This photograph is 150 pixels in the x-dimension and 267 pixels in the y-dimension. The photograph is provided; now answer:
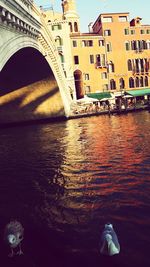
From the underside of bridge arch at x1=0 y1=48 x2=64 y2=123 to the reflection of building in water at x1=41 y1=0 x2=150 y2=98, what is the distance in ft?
35.1

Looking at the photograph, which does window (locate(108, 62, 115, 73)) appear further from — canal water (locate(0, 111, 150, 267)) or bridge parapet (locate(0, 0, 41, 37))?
canal water (locate(0, 111, 150, 267))

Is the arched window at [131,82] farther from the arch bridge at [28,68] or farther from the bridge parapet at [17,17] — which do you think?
the bridge parapet at [17,17]

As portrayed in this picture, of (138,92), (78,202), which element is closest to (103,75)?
(138,92)

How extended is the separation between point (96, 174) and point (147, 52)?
149 feet

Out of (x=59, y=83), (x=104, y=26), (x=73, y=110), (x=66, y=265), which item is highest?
(x=104, y=26)

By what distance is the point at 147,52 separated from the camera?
51.7m

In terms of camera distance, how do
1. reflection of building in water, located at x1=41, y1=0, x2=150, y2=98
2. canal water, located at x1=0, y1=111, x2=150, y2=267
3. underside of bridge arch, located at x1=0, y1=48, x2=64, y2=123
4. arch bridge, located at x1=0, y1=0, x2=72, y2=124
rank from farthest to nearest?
reflection of building in water, located at x1=41, y1=0, x2=150, y2=98
underside of bridge arch, located at x1=0, y1=48, x2=64, y2=123
arch bridge, located at x1=0, y1=0, x2=72, y2=124
canal water, located at x1=0, y1=111, x2=150, y2=267

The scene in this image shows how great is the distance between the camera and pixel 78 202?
9.09 metres

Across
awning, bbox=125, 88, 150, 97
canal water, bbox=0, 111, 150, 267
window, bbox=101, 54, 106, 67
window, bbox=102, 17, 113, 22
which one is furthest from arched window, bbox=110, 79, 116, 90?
canal water, bbox=0, 111, 150, 267

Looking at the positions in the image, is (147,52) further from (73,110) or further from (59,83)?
(59,83)

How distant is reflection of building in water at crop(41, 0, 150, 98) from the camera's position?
48.8 meters

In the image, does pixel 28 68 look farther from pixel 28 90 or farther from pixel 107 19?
pixel 107 19

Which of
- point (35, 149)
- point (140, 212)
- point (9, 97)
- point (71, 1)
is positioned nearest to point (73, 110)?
point (9, 97)

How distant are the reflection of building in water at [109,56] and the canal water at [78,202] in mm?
33492
